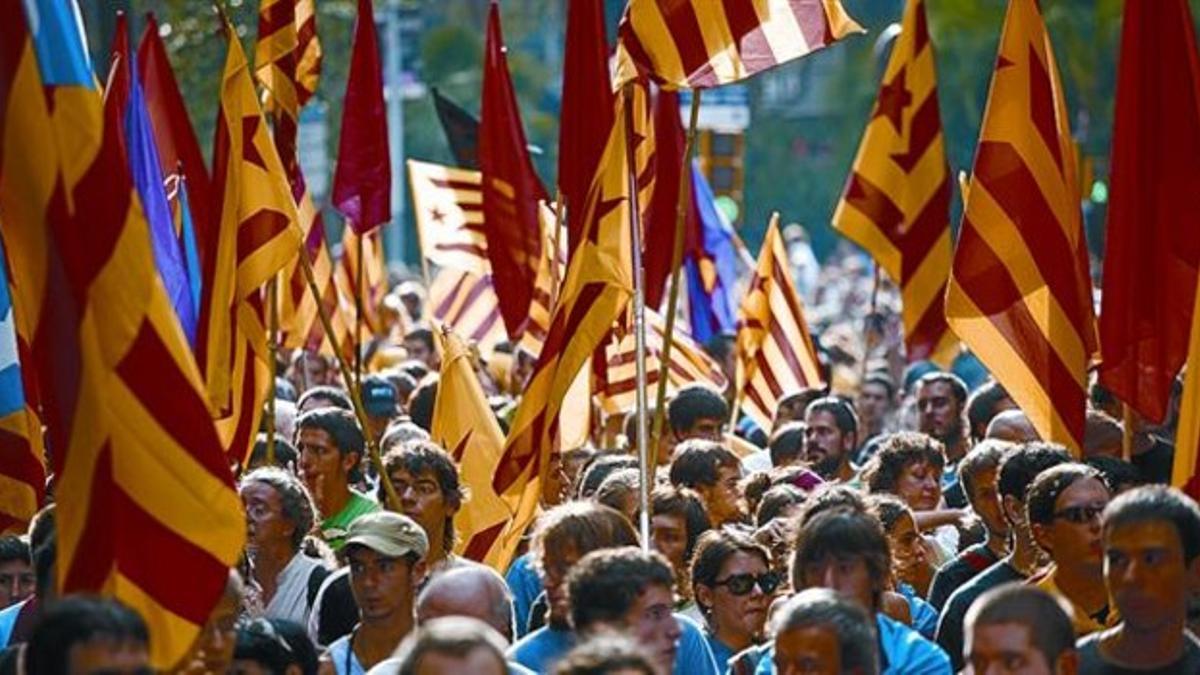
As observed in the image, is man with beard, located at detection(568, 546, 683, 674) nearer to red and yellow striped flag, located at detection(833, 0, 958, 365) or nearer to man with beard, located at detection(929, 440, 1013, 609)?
man with beard, located at detection(929, 440, 1013, 609)

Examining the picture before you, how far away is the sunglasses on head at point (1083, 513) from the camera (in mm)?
9188

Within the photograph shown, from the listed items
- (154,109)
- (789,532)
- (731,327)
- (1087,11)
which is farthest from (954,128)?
(789,532)

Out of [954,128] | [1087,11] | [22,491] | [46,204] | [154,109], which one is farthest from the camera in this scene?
[954,128]

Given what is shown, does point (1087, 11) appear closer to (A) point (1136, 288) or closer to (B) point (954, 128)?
(B) point (954, 128)

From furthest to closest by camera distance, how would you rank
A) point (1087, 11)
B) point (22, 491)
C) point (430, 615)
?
Answer: point (1087, 11) < point (22, 491) < point (430, 615)

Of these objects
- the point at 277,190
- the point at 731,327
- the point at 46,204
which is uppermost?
the point at 46,204

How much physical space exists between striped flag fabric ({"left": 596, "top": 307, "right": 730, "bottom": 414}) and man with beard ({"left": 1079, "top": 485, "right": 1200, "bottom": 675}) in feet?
17.3

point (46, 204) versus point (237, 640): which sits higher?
point (46, 204)

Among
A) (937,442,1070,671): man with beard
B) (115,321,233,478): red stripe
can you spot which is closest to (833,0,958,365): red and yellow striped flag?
(937,442,1070,671): man with beard

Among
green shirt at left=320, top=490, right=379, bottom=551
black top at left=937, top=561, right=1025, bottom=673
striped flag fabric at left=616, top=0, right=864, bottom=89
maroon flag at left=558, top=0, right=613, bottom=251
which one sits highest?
striped flag fabric at left=616, top=0, right=864, bottom=89

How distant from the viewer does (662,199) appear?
14883 millimetres

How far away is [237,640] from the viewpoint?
321 inches

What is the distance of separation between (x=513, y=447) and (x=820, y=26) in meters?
1.79

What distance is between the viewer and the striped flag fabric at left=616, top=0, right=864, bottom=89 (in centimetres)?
1104
